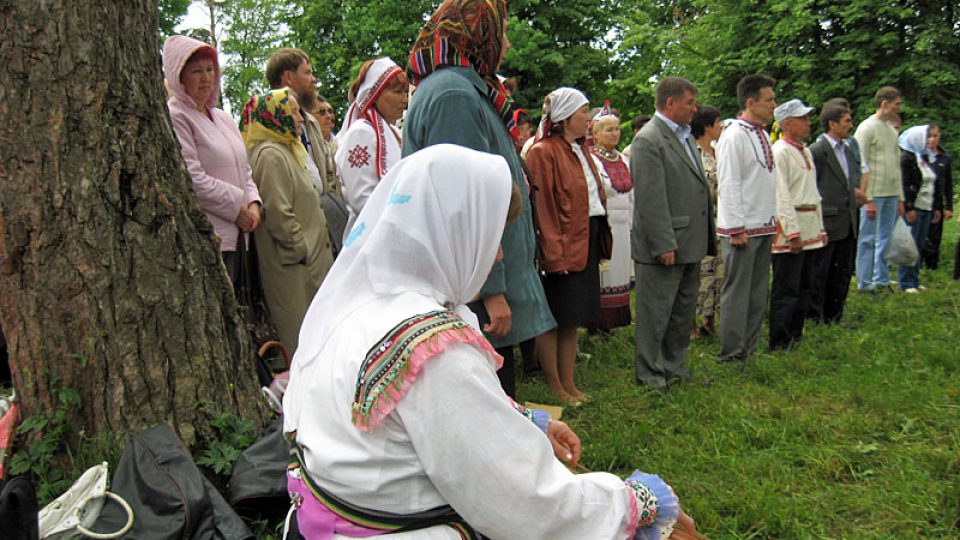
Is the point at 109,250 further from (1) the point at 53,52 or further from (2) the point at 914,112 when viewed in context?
(2) the point at 914,112

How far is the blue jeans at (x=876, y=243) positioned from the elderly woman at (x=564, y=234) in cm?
463

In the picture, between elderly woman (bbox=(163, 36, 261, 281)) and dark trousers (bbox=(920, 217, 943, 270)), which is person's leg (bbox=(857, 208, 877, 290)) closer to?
dark trousers (bbox=(920, 217, 943, 270))

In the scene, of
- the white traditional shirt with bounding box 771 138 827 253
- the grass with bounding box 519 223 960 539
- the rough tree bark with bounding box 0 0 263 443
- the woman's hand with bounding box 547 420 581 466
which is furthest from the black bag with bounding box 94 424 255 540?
the white traditional shirt with bounding box 771 138 827 253

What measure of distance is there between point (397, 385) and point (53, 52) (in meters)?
1.97

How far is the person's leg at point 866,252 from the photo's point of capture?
315 inches

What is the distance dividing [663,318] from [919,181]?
5.46 m

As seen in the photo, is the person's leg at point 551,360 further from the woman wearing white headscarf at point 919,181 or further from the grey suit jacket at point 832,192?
the woman wearing white headscarf at point 919,181

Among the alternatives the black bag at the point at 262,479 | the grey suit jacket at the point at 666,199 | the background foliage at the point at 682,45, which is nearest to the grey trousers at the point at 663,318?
the grey suit jacket at the point at 666,199

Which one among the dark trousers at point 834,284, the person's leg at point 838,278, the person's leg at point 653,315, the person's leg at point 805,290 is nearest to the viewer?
the person's leg at point 653,315

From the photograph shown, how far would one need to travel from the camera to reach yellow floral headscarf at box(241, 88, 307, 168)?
4109mm

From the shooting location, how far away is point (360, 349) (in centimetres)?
166

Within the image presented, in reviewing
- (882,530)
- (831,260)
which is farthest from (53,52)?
(831,260)

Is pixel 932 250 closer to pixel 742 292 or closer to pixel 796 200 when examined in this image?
pixel 796 200

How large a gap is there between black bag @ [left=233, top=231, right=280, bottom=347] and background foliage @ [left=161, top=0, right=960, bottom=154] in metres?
11.9
